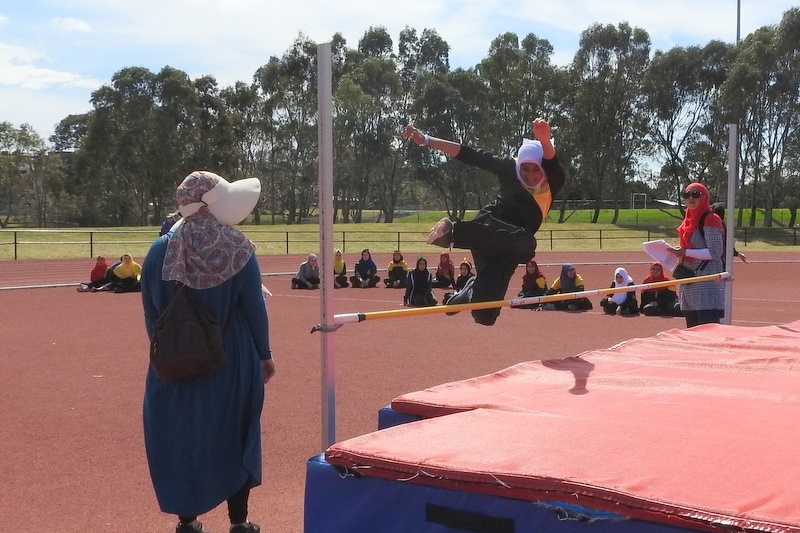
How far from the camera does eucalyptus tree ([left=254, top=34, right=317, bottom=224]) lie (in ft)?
159

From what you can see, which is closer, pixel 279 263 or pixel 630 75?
pixel 279 263

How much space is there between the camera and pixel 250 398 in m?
3.28

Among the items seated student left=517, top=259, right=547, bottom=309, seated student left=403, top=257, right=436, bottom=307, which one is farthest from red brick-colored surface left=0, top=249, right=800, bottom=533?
seated student left=517, top=259, right=547, bottom=309

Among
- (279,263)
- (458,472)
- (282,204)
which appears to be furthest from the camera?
(282,204)

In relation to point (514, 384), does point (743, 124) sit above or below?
above

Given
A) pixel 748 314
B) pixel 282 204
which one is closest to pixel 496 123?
pixel 282 204

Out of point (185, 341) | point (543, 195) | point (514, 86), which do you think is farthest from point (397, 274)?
point (514, 86)

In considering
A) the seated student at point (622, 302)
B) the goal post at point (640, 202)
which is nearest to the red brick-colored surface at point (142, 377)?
the seated student at point (622, 302)

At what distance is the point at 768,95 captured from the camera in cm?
3984

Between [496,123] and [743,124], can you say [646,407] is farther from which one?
[743,124]

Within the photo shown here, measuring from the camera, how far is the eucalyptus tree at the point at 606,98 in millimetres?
43031

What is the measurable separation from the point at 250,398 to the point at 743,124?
42.0 meters

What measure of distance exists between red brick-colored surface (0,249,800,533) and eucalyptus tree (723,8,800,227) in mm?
26089

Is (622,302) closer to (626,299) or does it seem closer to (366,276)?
(626,299)
